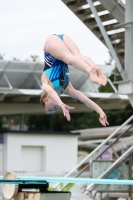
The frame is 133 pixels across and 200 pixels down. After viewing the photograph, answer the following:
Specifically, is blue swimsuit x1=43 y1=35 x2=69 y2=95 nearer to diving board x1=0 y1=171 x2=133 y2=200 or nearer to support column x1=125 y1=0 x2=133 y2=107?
diving board x1=0 y1=171 x2=133 y2=200

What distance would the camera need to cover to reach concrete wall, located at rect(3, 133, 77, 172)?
27266 millimetres

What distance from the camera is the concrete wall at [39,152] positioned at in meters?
27.3

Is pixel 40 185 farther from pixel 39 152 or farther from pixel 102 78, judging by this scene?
pixel 39 152

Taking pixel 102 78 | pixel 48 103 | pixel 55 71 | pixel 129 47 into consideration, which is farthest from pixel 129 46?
pixel 102 78

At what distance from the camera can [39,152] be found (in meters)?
28.5

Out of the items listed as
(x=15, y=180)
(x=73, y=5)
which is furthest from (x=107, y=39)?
(x=15, y=180)

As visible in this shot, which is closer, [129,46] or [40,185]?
[40,185]

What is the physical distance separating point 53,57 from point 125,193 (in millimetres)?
9973

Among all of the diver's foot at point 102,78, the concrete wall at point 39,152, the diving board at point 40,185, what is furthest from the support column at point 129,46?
the concrete wall at point 39,152

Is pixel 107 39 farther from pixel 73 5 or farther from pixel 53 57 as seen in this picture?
pixel 53 57

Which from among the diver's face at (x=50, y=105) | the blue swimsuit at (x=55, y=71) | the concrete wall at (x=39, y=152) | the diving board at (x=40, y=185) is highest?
the blue swimsuit at (x=55, y=71)

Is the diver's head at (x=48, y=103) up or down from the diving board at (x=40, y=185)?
up

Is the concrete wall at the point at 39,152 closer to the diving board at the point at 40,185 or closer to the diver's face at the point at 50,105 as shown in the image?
the diving board at the point at 40,185

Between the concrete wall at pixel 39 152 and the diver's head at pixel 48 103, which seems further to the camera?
the concrete wall at pixel 39 152
